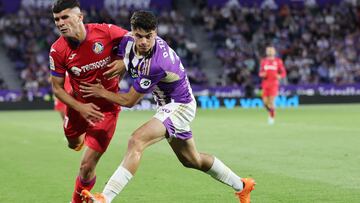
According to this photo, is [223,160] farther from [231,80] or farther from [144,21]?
[231,80]

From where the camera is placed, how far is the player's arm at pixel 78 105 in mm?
7766

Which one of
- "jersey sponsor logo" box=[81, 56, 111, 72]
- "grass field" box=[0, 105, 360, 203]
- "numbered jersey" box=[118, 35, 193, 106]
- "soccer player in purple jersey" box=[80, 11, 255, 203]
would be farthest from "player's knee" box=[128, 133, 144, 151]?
"grass field" box=[0, 105, 360, 203]

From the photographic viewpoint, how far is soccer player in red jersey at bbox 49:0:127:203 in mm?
7680

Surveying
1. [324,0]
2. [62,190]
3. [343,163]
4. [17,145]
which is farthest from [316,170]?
[324,0]

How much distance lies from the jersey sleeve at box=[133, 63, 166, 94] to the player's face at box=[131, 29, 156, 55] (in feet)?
0.78

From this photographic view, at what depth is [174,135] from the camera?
A: 7.70 metres

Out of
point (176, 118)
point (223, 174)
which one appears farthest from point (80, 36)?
A: point (223, 174)

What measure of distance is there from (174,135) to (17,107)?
1021 inches

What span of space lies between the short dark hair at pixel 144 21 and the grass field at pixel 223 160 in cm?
249

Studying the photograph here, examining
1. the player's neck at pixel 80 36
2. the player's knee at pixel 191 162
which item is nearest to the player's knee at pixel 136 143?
the player's knee at pixel 191 162

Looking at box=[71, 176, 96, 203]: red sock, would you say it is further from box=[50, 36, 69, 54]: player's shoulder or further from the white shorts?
box=[50, 36, 69, 54]: player's shoulder

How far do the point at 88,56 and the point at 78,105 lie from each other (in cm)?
52

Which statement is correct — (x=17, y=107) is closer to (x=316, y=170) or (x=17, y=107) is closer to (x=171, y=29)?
(x=171, y=29)

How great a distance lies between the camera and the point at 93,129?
26.5 ft
